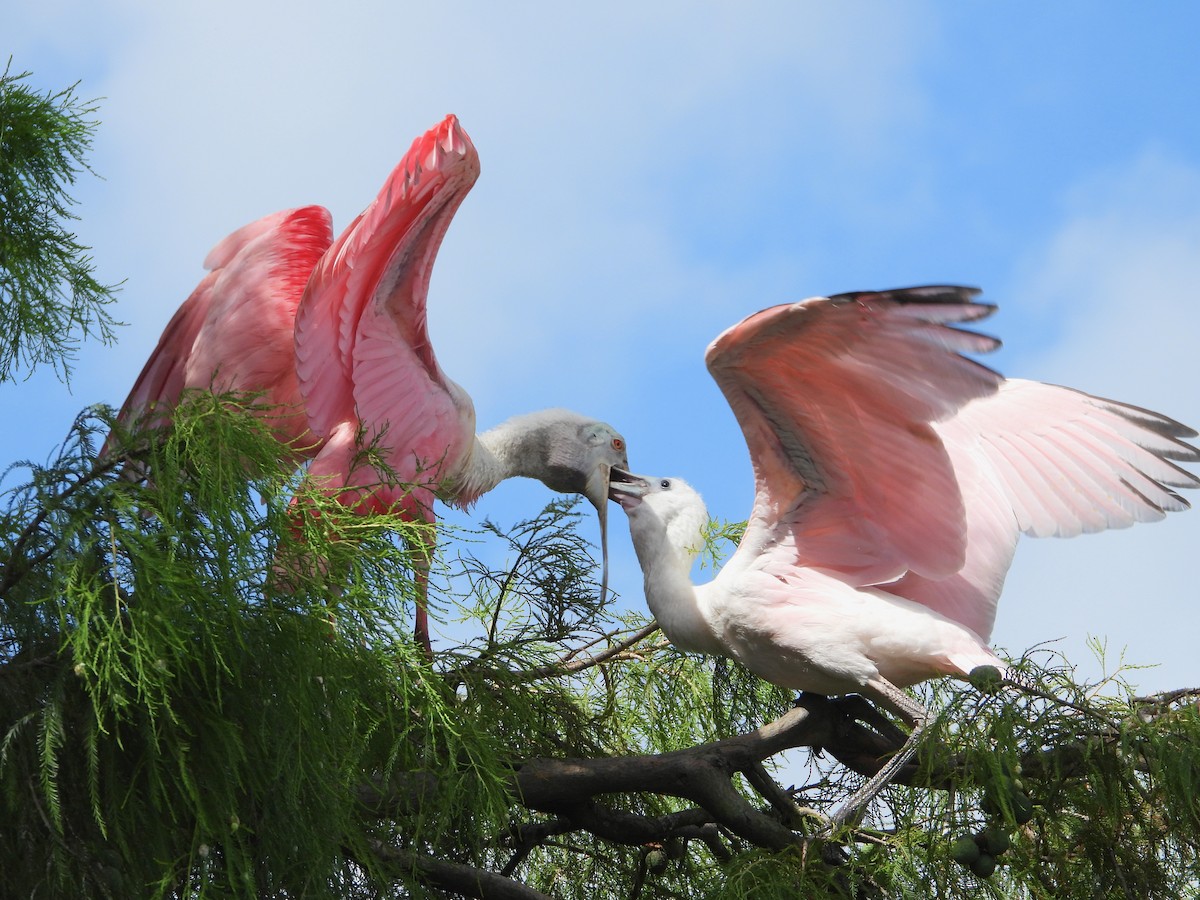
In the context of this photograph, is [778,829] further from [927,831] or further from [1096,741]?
[1096,741]

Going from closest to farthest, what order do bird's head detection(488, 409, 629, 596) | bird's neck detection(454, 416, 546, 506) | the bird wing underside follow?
the bird wing underside, bird's neck detection(454, 416, 546, 506), bird's head detection(488, 409, 629, 596)

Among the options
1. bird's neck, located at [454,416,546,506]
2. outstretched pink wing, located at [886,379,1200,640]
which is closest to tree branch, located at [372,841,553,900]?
outstretched pink wing, located at [886,379,1200,640]

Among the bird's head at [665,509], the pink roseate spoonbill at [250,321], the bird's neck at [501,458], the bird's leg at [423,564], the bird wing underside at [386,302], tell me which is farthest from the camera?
the bird's neck at [501,458]

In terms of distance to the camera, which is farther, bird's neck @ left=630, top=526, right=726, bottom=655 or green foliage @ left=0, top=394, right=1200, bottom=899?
bird's neck @ left=630, top=526, right=726, bottom=655

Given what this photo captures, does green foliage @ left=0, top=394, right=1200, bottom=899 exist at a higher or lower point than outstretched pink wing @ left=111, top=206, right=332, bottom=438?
lower

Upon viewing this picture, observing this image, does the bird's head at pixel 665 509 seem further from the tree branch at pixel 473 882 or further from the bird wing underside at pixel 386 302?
the tree branch at pixel 473 882

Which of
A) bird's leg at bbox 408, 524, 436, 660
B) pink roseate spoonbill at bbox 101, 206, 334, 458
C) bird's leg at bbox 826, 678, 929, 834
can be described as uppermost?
pink roseate spoonbill at bbox 101, 206, 334, 458

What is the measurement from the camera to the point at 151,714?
317 cm

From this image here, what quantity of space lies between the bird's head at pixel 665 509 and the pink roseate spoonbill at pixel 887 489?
2 cm

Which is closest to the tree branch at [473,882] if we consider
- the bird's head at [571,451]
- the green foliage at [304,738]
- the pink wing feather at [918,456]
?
the green foliage at [304,738]

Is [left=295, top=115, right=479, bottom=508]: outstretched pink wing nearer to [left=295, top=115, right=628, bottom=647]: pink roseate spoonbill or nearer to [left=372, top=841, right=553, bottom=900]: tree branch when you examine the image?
[left=295, top=115, right=628, bottom=647]: pink roseate spoonbill

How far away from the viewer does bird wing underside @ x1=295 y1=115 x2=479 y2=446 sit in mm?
5297

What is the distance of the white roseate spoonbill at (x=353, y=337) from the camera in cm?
534

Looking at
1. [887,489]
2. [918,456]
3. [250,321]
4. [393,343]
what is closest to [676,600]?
[887,489]
